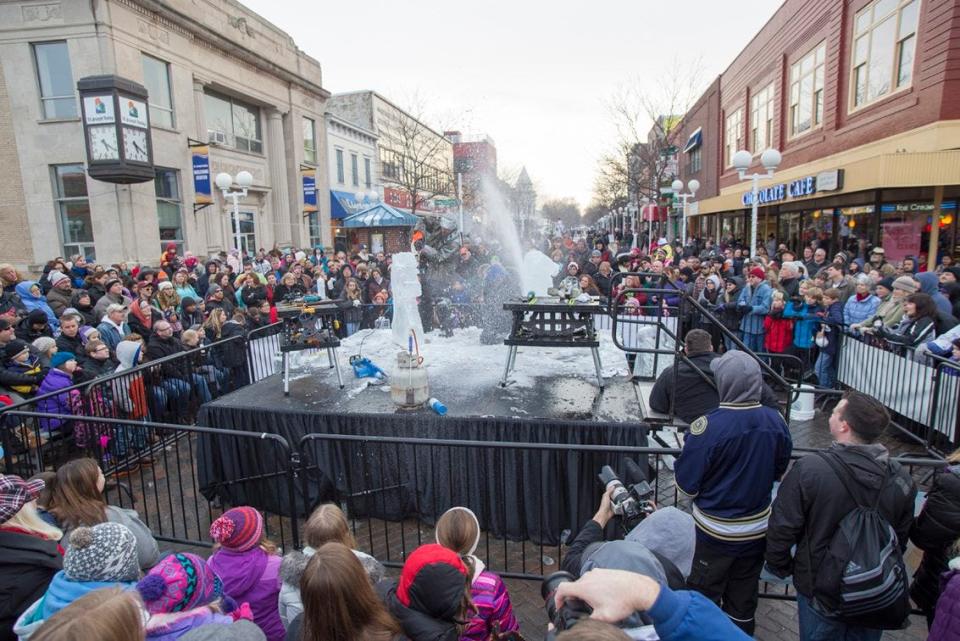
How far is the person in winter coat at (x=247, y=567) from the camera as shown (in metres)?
2.81

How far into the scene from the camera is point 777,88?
2164 cm

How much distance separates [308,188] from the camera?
26391 millimetres

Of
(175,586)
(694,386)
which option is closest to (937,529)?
(694,386)

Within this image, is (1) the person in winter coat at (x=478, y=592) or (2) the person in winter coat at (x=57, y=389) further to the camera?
(2) the person in winter coat at (x=57, y=389)

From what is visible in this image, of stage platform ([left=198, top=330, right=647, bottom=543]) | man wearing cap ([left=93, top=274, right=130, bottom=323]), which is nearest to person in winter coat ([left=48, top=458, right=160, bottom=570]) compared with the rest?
stage platform ([left=198, top=330, right=647, bottom=543])

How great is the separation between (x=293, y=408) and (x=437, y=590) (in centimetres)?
382

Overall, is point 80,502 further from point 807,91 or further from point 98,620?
point 807,91

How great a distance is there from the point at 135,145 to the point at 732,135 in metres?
27.5

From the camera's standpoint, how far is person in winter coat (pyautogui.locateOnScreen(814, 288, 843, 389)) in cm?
791

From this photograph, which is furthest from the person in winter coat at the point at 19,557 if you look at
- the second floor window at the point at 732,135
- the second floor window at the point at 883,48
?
the second floor window at the point at 732,135

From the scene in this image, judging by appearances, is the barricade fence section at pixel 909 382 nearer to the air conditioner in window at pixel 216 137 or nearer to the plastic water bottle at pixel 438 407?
the plastic water bottle at pixel 438 407

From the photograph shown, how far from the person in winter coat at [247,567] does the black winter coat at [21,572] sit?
822 millimetres

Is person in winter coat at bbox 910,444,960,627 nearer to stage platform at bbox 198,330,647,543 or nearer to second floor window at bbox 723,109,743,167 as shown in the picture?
stage platform at bbox 198,330,647,543

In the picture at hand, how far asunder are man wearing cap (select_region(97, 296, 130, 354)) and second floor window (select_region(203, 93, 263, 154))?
16224 mm
